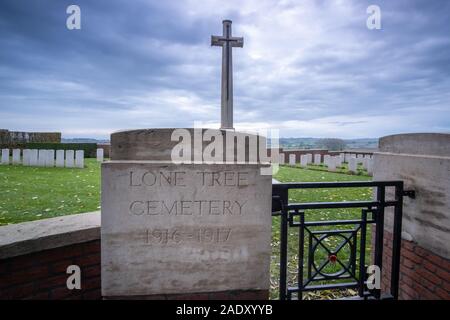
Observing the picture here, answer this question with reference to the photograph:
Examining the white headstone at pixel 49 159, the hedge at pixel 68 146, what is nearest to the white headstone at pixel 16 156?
the white headstone at pixel 49 159

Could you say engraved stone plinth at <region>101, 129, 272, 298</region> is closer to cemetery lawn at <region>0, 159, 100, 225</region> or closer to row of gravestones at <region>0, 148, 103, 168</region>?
cemetery lawn at <region>0, 159, 100, 225</region>

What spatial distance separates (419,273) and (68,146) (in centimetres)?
2288

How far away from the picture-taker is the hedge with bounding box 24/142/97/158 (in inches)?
778

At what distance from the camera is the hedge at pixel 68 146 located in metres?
19.8

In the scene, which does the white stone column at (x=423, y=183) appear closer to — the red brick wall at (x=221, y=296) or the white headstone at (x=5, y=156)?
the red brick wall at (x=221, y=296)

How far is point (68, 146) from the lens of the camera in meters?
20.9

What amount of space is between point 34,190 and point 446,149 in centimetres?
820

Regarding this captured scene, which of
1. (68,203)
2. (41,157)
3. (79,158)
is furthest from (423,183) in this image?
(41,157)

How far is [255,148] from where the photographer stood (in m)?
2.21

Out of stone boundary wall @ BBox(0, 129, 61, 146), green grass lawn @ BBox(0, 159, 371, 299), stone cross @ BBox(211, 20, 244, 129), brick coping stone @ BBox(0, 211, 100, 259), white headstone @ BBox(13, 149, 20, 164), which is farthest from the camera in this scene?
stone boundary wall @ BBox(0, 129, 61, 146)

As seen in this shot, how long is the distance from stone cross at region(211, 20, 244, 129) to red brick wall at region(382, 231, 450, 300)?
3793 mm

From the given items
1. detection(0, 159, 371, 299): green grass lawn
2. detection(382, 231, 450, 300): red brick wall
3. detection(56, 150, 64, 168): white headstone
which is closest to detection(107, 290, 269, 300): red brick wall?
detection(0, 159, 371, 299): green grass lawn

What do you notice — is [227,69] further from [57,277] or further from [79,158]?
[79,158]
